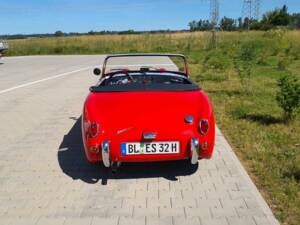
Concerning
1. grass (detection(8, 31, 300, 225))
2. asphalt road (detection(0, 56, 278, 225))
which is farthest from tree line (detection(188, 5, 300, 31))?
asphalt road (detection(0, 56, 278, 225))

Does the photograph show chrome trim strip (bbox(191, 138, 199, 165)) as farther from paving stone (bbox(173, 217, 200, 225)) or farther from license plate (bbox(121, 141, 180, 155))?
paving stone (bbox(173, 217, 200, 225))

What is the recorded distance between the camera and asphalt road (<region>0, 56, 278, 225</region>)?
12.2ft

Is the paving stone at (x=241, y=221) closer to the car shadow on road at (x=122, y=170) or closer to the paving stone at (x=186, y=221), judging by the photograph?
the paving stone at (x=186, y=221)

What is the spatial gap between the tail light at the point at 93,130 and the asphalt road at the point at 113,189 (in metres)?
0.58

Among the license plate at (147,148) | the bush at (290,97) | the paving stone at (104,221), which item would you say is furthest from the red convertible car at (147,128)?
the bush at (290,97)

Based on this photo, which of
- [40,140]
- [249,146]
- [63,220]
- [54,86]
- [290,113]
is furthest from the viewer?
[54,86]

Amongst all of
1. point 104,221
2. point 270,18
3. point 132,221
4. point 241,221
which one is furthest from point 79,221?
point 270,18

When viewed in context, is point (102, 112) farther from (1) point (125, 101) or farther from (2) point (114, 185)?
(2) point (114, 185)

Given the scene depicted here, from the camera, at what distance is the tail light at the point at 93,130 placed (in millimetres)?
4398

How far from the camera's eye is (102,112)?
4.55 meters

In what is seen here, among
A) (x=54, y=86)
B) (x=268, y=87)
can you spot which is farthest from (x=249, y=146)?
(x=54, y=86)

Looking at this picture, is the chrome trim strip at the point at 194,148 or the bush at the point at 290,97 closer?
the chrome trim strip at the point at 194,148

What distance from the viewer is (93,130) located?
4.41 metres

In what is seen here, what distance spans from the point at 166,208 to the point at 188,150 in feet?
2.48
